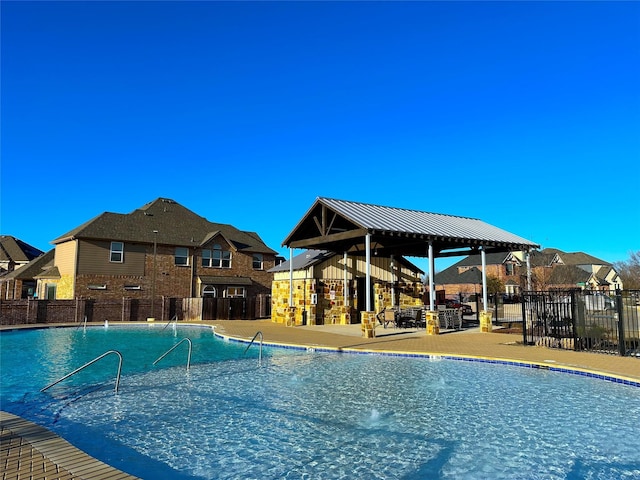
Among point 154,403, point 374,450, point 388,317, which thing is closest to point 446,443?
point 374,450

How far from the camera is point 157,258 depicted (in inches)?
1305

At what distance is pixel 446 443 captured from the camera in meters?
5.84

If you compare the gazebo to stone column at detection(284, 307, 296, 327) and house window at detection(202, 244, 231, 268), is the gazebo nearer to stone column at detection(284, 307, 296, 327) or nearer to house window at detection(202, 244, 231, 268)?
stone column at detection(284, 307, 296, 327)

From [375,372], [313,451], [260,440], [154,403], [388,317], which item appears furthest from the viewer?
[388,317]

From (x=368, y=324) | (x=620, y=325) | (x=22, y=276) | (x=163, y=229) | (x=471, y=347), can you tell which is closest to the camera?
(x=620, y=325)

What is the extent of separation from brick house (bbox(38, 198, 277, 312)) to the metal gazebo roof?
577 inches

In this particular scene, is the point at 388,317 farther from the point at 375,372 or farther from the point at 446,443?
the point at 446,443

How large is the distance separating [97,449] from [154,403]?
2.34m

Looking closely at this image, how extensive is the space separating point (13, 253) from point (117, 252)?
87.4 feet

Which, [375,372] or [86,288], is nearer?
[375,372]

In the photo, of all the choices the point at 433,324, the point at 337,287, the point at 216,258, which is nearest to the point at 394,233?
the point at 433,324

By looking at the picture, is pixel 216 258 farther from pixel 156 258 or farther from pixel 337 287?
pixel 337 287

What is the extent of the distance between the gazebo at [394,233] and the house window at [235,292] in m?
14.1

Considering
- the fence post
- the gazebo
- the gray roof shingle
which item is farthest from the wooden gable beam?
the gray roof shingle
